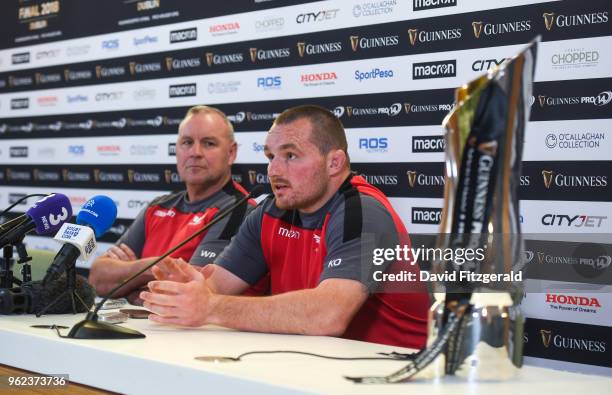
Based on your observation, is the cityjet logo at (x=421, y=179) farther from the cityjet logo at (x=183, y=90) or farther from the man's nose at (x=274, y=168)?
the cityjet logo at (x=183, y=90)

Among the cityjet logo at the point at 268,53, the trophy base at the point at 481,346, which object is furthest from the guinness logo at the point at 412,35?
the trophy base at the point at 481,346

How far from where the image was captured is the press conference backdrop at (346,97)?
2.57 metres

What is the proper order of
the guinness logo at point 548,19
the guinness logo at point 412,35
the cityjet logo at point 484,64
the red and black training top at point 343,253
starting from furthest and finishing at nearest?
the guinness logo at point 412,35 < the cityjet logo at point 484,64 < the guinness logo at point 548,19 < the red and black training top at point 343,253

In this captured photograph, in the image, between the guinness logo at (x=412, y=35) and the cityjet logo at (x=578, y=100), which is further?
the guinness logo at (x=412, y=35)

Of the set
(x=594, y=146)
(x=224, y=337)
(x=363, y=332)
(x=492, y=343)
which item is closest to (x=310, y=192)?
(x=363, y=332)

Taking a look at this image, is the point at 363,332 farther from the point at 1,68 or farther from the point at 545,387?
the point at 1,68

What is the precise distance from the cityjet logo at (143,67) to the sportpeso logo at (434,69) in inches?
62.9

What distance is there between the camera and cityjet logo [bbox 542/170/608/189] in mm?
2535

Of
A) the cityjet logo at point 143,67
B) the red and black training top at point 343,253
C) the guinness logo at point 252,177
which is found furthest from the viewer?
the cityjet logo at point 143,67

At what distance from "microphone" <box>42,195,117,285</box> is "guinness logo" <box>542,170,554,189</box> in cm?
151

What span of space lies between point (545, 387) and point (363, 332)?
103cm

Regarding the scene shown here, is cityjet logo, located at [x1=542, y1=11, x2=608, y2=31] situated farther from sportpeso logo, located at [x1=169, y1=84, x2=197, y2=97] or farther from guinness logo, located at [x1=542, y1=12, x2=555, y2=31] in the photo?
sportpeso logo, located at [x1=169, y1=84, x2=197, y2=97]

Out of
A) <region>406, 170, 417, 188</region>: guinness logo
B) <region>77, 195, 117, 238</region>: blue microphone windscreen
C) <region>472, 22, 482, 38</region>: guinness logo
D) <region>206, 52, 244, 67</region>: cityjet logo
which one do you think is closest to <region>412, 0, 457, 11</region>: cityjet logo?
<region>472, 22, 482, 38</region>: guinness logo

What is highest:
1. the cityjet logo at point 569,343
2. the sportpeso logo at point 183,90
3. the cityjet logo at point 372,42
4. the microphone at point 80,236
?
the cityjet logo at point 372,42
